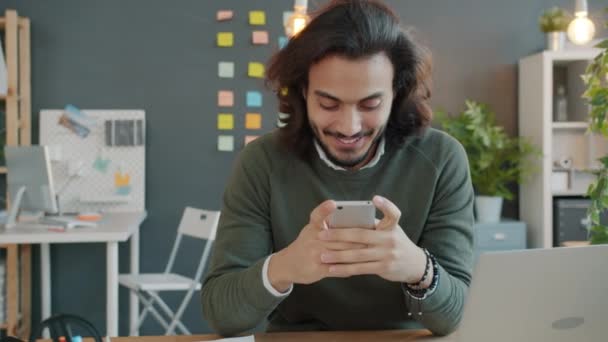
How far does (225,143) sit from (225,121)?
128 mm

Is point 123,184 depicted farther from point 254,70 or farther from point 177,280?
point 254,70

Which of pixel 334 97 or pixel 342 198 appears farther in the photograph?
pixel 342 198

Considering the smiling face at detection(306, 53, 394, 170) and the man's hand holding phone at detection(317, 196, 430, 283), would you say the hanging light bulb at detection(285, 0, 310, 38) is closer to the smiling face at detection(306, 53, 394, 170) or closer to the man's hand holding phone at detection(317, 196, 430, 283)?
the smiling face at detection(306, 53, 394, 170)

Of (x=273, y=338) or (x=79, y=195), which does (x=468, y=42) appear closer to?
(x=79, y=195)

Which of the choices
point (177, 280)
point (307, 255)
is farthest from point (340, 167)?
point (177, 280)

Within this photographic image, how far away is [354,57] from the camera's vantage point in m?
1.52

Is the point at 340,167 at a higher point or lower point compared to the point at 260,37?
lower

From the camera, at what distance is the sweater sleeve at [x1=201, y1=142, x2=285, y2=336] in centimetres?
147

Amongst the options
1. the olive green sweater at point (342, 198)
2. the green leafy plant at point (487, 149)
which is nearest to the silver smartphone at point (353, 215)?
the olive green sweater at point (342, 198)

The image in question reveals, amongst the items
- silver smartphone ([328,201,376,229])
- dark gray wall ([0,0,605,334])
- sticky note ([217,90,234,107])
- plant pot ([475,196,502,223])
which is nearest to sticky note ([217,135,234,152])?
dark gray wall ([0,0,605,334])

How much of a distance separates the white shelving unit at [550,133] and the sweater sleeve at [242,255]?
283 cm

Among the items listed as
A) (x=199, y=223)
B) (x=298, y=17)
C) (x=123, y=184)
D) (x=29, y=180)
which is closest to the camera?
(x=298, y=17)

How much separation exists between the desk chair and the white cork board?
0.40 metres

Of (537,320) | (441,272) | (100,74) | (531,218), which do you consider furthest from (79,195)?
(537,320)
